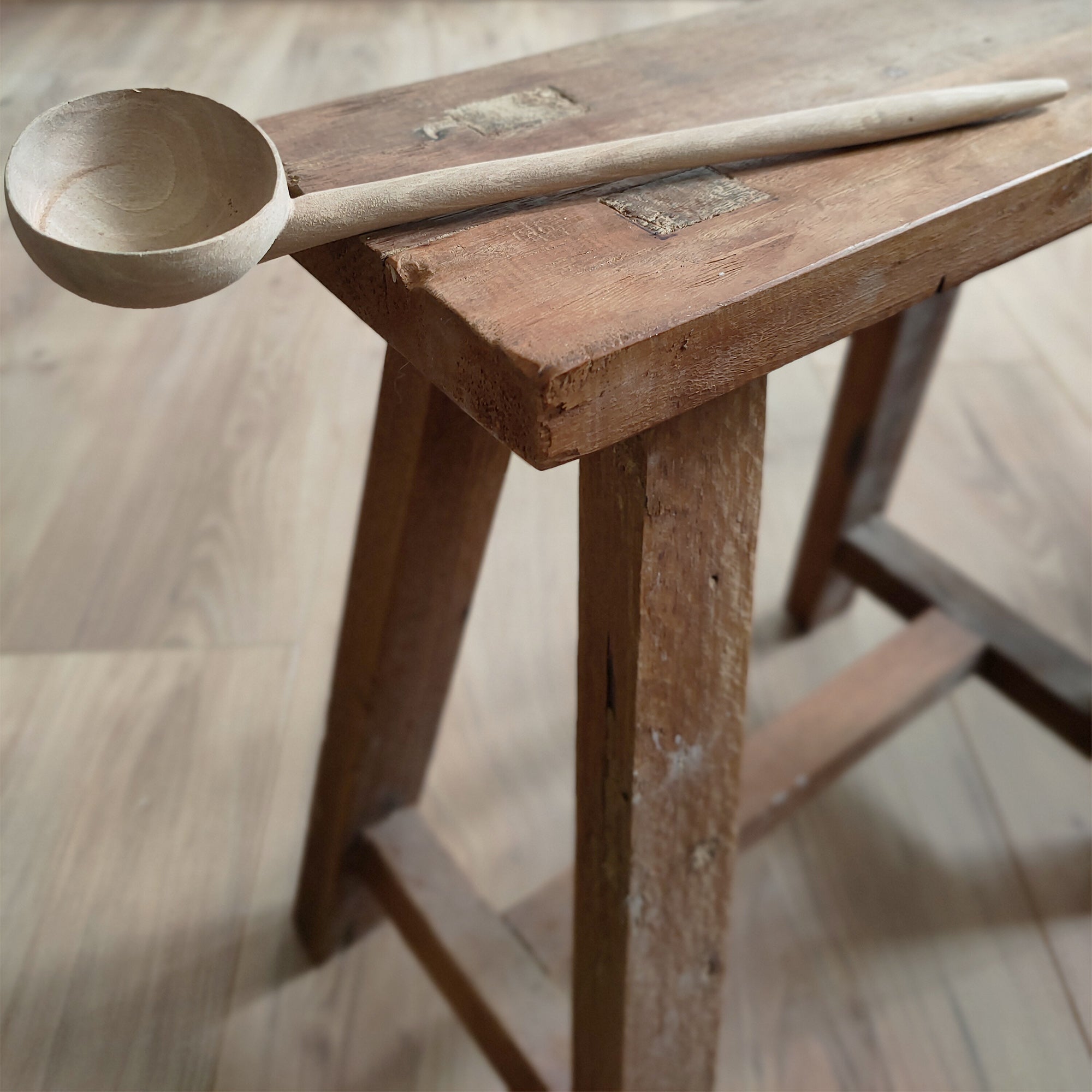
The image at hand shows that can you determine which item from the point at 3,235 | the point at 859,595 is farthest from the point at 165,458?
the point at 859,595

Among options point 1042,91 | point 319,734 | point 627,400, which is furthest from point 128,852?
point 1042,91

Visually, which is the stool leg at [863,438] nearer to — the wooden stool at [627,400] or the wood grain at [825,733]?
the wood grain at [825,733]

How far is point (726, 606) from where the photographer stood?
50 cm

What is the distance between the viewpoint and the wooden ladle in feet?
1.15

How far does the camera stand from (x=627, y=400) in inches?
14.6

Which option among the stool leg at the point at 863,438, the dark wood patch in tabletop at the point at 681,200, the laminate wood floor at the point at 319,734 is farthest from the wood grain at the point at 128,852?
the dark wood patch in tabletop at the point at 681,200

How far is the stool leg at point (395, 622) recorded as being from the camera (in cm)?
58

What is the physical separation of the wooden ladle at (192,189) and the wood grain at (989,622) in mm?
636

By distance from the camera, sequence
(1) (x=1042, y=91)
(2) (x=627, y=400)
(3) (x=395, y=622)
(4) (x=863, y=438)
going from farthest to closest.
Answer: (4) (x=863, y=438) < (3) (x=395, y=622) < (1) (x=1042, y=91) < (2) (x=627, y=400)

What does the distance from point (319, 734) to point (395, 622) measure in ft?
1.31

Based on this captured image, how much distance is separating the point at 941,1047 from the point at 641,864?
0.42 m

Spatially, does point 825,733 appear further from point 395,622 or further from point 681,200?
point 681,200

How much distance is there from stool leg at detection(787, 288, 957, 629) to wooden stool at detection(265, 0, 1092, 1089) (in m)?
0.31

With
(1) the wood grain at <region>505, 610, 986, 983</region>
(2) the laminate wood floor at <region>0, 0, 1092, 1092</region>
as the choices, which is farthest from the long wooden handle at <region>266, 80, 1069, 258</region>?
(1) the wood grain at <region>505, 610, 986, 983</region>
